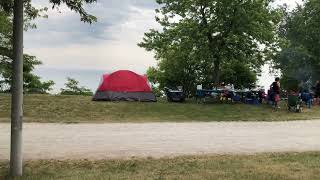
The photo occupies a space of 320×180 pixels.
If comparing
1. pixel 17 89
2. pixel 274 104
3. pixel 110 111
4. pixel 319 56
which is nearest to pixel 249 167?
pixel 17 89

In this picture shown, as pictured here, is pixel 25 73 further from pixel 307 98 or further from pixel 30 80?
pixel 307 98

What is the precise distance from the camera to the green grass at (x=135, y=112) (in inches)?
790

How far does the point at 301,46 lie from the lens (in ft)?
124

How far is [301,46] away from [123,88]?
16273mm

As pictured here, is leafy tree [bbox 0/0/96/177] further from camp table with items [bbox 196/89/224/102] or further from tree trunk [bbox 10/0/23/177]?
camp table with items [bbox 196/89/224/102]

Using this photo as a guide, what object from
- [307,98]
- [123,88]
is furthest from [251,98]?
[123,88]

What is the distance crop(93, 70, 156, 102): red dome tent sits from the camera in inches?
1012

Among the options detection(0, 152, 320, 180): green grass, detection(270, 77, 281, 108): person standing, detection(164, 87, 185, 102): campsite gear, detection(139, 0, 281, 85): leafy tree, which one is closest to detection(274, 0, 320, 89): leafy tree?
detection(139, 0, 281, 85): leafy tree

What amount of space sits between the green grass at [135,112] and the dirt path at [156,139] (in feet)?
7.28

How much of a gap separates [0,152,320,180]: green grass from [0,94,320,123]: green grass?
8.74 m

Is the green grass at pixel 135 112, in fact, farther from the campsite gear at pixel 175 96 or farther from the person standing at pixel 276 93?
the campsite gear at pixel 175 96

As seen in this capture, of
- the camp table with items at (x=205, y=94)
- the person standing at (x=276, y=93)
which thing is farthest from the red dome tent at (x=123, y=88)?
the person standing at (x=276, y=93)

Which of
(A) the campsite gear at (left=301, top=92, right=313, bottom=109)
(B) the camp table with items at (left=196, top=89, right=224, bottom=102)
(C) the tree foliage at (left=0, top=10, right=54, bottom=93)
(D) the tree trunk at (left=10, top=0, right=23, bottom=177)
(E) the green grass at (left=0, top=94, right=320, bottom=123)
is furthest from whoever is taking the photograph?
(C) the tree foliage at (left=0, top=10, right=54, bottom=93)

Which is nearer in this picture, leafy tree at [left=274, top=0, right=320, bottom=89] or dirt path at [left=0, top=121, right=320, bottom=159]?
dirt path at [left=0, top=121, right=320, bottom=159]
